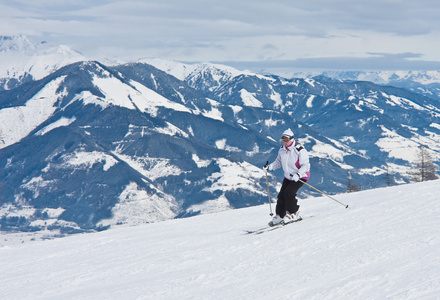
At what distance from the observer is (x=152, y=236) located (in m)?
17.1

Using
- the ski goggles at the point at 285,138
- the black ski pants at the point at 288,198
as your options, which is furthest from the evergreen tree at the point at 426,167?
the ski goggles at the point at 285,138

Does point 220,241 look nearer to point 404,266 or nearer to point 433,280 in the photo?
point 404,266

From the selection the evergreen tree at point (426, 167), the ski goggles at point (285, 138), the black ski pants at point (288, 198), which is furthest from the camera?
the evergreen tree at point (426, 167)

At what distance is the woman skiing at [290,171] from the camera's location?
14406mm

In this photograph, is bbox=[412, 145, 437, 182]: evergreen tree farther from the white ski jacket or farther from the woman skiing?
the white ski jacket

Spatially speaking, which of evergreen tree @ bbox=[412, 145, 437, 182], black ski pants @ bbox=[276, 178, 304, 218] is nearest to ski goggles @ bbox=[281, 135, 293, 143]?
black ski pants @ bbox=[276, 178, 304, 218]

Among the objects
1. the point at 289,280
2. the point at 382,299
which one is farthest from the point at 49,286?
the point at 382,299

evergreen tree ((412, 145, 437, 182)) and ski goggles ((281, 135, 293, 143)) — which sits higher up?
ski goggles ((281, 135, 293, 143))

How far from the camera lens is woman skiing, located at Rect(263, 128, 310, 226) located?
1441 centimetres

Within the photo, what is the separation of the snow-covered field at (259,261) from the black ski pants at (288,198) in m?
0.63

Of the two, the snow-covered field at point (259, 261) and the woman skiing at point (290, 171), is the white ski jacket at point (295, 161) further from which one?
the snow-covered field at point (259, 261)

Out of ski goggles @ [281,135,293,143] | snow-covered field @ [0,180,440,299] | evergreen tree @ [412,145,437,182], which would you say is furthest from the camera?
evergreen tree @ [412,145,437,182]

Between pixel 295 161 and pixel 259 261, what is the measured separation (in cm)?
449

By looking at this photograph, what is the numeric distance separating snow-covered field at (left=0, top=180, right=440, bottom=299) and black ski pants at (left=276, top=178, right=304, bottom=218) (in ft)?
2.06
